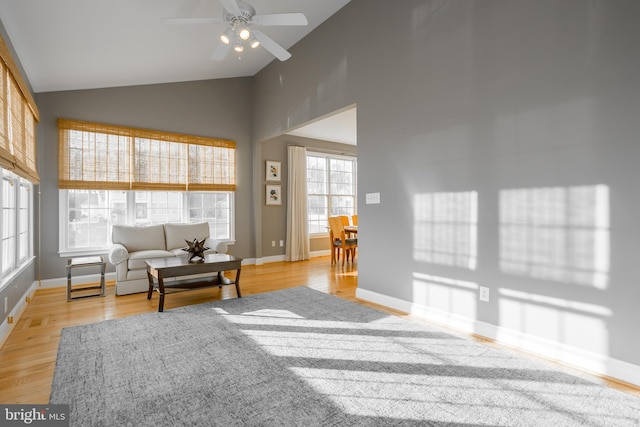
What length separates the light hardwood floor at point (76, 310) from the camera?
2.13 metres

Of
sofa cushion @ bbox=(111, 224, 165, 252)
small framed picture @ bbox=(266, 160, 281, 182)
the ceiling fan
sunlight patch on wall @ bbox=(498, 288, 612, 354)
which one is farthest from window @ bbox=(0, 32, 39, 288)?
sunlight patch on wall @ bbox=(498, 288, 612, 354)

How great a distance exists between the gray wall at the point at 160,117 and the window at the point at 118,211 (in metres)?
0.18

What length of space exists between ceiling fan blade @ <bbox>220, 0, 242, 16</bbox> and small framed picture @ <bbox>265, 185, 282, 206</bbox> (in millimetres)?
4004

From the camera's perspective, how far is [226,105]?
618cm

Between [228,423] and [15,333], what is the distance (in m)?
2.62

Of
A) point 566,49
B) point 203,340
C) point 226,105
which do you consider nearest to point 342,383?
point 203,340

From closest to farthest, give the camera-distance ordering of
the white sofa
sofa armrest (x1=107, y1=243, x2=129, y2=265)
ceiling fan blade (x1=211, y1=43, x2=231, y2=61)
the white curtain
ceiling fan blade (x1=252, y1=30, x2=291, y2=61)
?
ceiling fan blade (x1=252, y1=30, x2=291, y2=61) < ceiling fan blade (x1=211, y1=43, x2=231, y2=61) < sofa armrest (x1=107, y1=243, x2=129, y2=265) < the white sofa < the white curtain

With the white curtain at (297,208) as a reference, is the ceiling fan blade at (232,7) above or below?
above

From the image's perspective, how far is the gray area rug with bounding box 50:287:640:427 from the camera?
1.77 meters

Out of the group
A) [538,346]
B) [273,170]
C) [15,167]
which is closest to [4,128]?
[15,167]

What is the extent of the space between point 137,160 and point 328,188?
4107 millimetres

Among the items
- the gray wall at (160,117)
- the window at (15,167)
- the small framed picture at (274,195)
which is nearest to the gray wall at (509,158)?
the gray wall at (160,117)

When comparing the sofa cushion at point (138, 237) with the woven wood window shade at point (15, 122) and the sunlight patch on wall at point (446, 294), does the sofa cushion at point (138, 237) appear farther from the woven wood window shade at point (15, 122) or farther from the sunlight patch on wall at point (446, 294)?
the sunlight patch on wall at point (446, 294)

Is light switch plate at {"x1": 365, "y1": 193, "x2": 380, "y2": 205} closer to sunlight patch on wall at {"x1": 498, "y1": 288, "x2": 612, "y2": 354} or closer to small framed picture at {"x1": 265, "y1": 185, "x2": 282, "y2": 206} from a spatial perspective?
sunlight patch on wall at {"x1": 498, "y1": 288, "x2": 612, "y2": 354}
